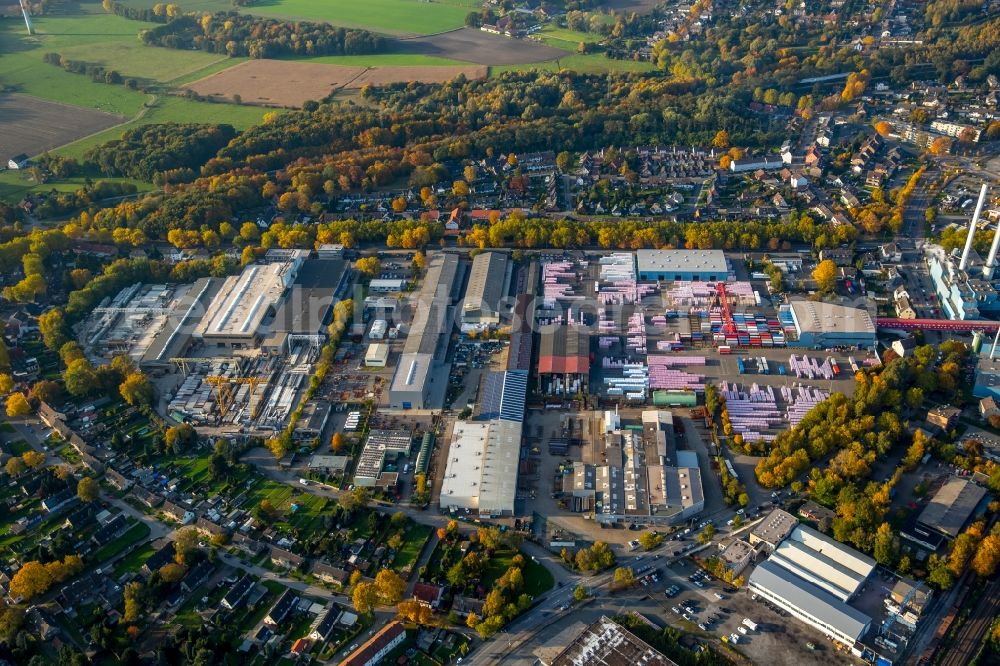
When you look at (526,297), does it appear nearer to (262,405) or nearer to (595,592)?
(262,405)

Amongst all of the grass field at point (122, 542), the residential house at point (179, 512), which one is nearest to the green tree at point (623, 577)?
the residential house at point (179, 512)

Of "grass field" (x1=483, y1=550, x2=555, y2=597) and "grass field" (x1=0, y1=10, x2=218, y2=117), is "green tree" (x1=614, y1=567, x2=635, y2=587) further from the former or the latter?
"grass field" (x1=0, y1=10, x2=218, y2=117)

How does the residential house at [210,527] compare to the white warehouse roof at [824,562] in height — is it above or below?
below

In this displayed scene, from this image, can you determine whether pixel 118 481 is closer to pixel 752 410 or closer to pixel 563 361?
pixel 563 361

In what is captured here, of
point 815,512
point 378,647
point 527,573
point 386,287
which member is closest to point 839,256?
point 815,512

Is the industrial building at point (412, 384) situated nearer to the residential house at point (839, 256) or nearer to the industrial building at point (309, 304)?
the industrial building at point (309, 304)

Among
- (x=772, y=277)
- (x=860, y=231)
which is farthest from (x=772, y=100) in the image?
(x=772, y=277)

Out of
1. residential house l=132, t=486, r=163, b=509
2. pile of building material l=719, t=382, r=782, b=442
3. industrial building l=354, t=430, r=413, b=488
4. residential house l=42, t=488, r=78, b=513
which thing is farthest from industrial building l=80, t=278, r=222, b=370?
pile of building material l=719, t=382, r=782, b=442
